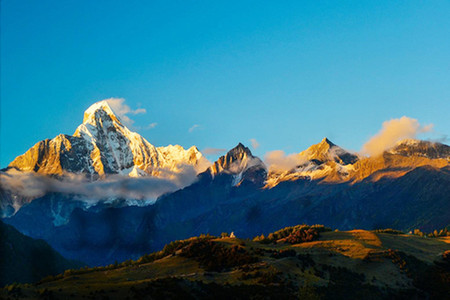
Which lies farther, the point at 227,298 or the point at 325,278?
the point at 325,278

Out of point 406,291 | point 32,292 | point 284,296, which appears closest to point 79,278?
point 32,292

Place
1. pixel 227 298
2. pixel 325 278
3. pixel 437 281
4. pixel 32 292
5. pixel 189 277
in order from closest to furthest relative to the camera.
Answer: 1. pixel 32 292
2. pixel 227 298
3. pixel 189 277
4. pixel 325 278
5. pixel 437 281

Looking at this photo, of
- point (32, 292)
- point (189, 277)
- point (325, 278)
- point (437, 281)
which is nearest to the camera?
point (32, 292)

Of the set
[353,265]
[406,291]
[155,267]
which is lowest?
[406,291]

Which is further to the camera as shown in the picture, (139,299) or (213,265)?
(213,265)

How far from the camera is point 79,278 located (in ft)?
565

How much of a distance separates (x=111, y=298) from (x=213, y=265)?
186ft

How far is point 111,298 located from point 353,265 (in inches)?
4045

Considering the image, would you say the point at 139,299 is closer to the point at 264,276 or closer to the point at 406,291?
the point at 264,276

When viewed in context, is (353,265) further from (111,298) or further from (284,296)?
(111,298)

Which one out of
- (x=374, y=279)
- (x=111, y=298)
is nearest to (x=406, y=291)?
(x=374, y=279)

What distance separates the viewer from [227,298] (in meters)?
147

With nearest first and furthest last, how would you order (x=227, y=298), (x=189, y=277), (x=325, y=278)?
(x=227, y=298), (x=189, y=277), (x=325, y=278)

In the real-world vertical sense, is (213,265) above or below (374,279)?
above
